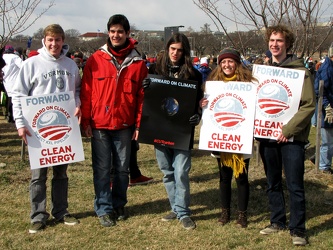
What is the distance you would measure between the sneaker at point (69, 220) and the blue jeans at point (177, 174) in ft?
3.85

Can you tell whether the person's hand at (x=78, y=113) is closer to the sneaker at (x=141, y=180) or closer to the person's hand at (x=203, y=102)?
the person's hand at (x=203, y=102)

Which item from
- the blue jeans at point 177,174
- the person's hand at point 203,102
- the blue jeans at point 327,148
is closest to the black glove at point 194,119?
the person's hand at point 203,102


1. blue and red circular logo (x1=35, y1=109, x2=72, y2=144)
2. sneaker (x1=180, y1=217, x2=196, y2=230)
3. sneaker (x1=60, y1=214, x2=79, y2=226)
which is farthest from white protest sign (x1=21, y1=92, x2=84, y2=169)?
sneaker (x1=180, y1=217, x2=196, y2=230)

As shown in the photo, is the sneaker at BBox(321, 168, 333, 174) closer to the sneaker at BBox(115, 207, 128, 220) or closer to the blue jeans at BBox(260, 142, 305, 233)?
the blue jeans at BBox(260, 142, 305, 233)

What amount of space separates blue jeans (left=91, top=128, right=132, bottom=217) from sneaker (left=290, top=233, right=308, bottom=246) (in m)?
1.99

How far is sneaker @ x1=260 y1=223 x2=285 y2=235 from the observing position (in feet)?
15.3

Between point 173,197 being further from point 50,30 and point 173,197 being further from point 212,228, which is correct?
point 50,30

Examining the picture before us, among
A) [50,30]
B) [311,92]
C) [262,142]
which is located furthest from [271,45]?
[50,30]

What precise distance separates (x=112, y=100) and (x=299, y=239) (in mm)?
2460

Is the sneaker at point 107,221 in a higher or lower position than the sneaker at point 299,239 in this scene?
lower

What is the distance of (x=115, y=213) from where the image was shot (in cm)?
514

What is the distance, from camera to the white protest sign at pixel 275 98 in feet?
14.1

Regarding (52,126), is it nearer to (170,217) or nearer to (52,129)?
(52,129)

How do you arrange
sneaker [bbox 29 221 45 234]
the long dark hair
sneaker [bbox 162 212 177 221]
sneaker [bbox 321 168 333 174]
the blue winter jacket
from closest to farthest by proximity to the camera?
1. the long dark hair
2. sneaker [bbox 29 221 45 234]
3. sneaker [bbox 162 212 177 221]
4. the blue winter jacket
5. sneaker [bbox 321 168 333 174]
